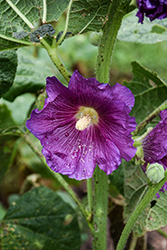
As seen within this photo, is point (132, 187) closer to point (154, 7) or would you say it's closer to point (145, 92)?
point (145, 92)

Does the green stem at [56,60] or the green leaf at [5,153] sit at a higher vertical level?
the green stem at [56,60]

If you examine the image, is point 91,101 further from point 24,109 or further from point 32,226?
point 24,109

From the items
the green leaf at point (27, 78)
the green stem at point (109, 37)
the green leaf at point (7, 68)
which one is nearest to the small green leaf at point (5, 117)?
the green leaf at point (27, 78)

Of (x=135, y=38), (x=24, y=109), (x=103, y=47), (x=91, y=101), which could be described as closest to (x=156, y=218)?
(x=91, y=101)

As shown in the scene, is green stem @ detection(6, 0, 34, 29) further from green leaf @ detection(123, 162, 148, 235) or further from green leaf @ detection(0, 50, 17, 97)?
green leaf @ detection(123, 162, 148, 235)

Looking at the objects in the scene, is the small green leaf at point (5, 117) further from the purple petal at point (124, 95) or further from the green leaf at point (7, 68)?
the purple petal at point (124, 95)

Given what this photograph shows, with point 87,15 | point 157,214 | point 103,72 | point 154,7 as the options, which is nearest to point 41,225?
point 157,214

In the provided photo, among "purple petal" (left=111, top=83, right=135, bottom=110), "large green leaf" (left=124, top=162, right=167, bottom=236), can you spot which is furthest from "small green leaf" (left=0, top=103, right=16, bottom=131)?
"purple petal" (left=111, top=83, right=135, bottom=110)
